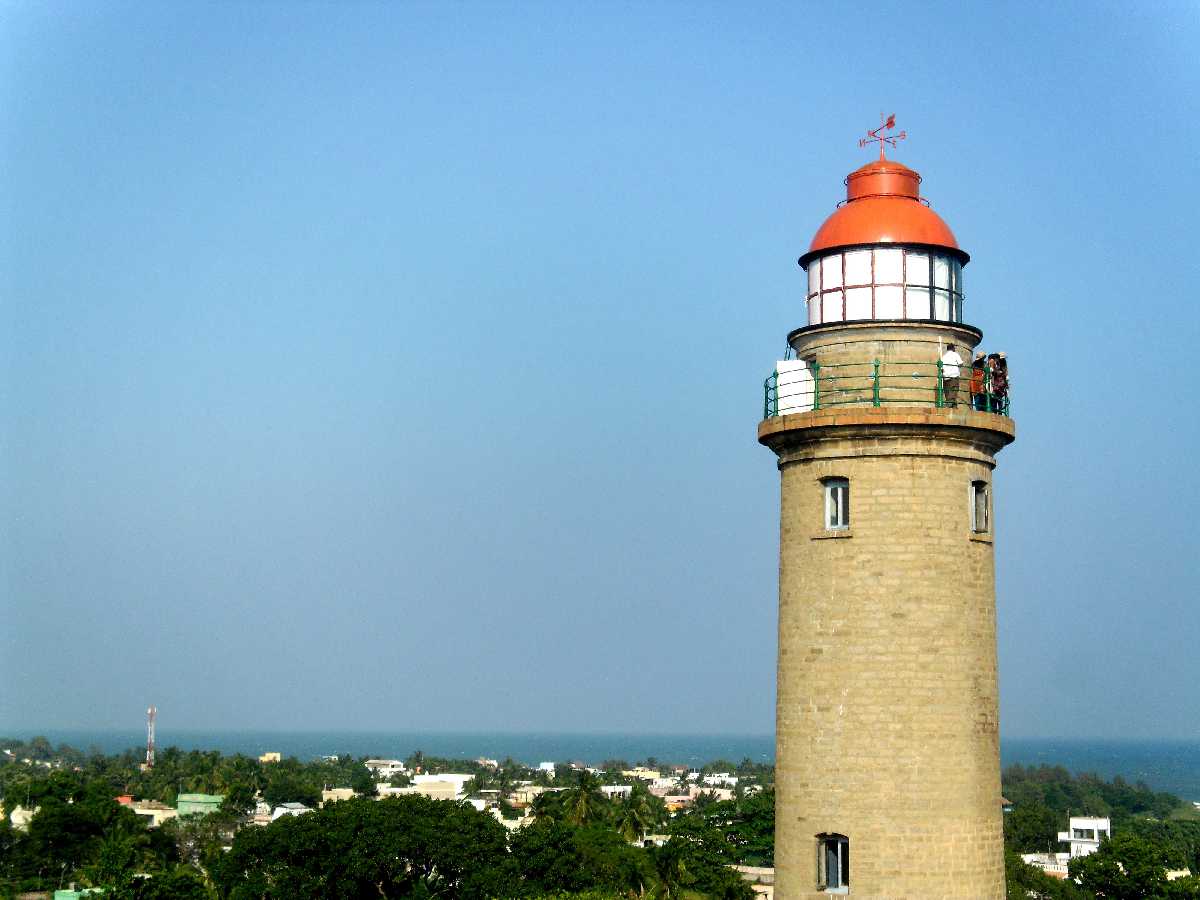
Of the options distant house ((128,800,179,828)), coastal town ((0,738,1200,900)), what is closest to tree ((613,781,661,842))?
coastal town ((0,738,1200,900))

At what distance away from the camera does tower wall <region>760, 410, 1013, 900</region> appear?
21.7 meters

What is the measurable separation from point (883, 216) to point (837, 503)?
437 cm

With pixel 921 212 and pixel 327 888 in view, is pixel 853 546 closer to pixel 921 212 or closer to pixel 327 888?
pixel 921 212

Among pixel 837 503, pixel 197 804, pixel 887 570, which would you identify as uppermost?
pixel 837 503

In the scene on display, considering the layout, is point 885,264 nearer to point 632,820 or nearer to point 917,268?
point 917,268

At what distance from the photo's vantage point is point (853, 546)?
22.4m

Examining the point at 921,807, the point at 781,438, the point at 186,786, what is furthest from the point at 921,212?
the point at 186,786

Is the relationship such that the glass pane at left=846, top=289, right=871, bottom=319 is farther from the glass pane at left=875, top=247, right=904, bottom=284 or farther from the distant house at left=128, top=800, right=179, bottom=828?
the distant house at left=128, top=800, right=179, bottom=828

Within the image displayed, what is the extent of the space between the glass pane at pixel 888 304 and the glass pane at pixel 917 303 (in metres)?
0.13

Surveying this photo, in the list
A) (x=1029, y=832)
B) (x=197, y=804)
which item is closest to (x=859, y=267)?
(x=197, y=804)

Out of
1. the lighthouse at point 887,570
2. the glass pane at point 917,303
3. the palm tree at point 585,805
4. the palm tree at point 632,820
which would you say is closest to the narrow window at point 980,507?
the lighthouse at point 887,570

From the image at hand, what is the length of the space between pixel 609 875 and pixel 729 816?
63.6 feet

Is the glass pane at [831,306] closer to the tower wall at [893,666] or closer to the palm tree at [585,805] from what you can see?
the tower wall at [893,666]

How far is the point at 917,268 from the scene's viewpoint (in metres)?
22.8
